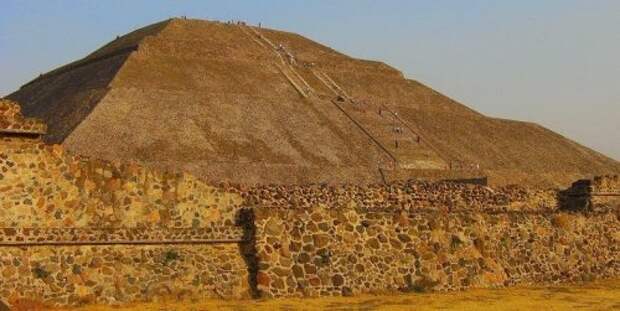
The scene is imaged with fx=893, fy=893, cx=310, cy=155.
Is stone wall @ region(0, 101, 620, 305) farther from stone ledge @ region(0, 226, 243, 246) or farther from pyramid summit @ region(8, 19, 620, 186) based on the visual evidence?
pyramid summit @ region(8, 19, 620, 186)

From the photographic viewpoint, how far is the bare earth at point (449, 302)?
16.4 metres

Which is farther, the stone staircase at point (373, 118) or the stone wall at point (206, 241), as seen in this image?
the stone staircase at point (373, 118)

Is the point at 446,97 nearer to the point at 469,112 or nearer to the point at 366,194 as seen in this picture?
the point at 469,112

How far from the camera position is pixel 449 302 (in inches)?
694

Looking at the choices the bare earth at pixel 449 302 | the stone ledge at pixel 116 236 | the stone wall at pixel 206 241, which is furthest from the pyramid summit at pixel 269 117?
the bare earth at pixel 449 302

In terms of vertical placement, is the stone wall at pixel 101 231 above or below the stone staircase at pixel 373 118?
below

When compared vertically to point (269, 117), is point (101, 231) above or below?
below

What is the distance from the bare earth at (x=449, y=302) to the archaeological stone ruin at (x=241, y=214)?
0.53m

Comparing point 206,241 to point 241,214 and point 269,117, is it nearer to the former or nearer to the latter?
point 241,214

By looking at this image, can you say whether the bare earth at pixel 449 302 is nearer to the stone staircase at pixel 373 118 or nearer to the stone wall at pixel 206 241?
the stone wall at pixel 206 241

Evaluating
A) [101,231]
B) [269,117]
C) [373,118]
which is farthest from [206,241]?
[373,118]

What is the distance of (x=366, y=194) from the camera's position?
2506 centimetres

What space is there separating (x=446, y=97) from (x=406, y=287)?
54.3m

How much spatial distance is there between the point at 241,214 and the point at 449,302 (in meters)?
4.53
